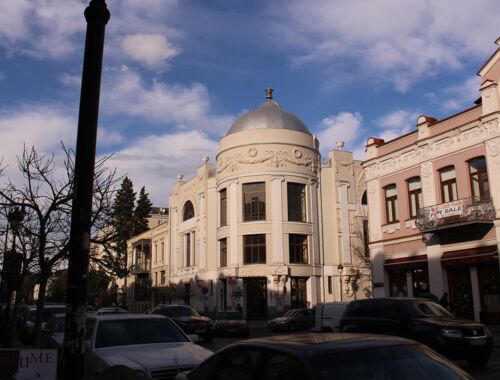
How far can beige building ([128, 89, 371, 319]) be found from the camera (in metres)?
44.8

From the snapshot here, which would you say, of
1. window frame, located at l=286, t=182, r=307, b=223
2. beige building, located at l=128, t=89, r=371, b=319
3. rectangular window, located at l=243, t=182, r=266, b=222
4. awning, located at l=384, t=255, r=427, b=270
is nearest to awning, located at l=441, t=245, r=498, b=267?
awning, located at l=384, t=255, r=427, b=270

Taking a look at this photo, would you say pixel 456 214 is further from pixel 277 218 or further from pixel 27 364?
pixel 27 364

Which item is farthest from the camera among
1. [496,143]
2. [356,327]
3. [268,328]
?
[268,328]

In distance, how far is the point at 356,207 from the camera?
49.6 meters

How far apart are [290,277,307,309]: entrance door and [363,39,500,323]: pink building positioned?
14.4m

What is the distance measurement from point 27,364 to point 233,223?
39842mm

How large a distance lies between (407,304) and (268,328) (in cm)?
2291

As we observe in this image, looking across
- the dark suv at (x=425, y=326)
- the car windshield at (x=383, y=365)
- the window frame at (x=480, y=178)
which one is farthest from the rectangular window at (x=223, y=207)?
the car windshield at (x=383, y=365)

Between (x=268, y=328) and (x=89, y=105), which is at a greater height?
(x=89, y=105)

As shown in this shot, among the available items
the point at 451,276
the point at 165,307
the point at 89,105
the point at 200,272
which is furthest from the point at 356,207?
the point at 89,105

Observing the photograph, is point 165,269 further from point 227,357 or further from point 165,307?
point 227,357

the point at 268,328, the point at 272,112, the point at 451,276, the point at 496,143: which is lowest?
the point at 268,328

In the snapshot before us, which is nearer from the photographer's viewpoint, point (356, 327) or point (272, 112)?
point (356, 327)

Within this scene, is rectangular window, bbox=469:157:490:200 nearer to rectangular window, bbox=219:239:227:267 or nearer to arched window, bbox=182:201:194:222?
rectangular window, bbox=219:239:227:267
